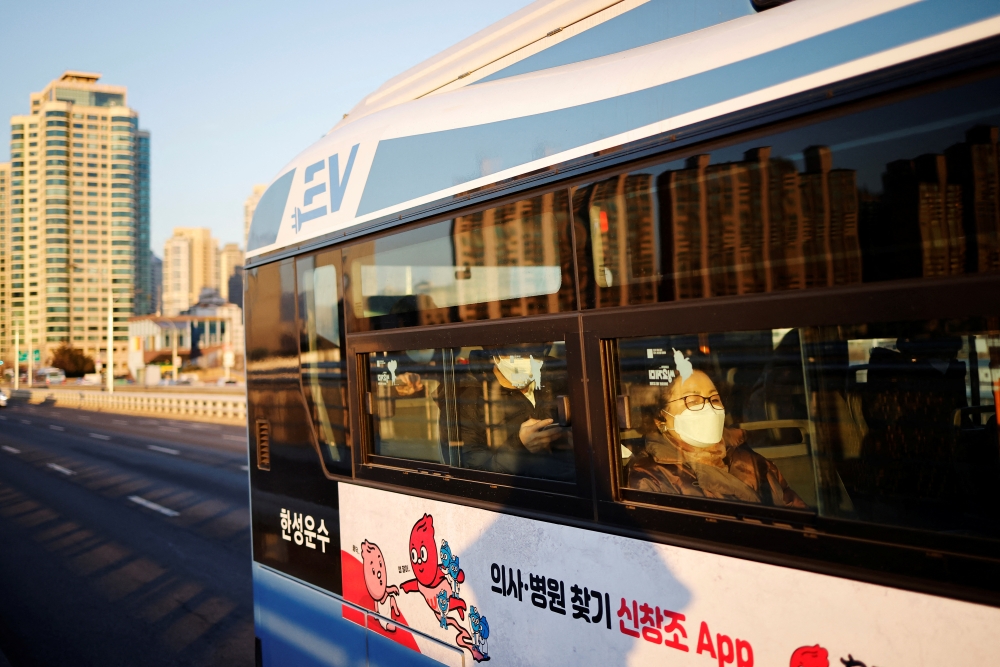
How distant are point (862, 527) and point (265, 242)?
3509 millimetres

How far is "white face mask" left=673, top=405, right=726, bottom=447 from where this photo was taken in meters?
2.18

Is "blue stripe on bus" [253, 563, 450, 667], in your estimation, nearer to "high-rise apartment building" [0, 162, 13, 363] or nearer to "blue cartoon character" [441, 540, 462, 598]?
"blue cartoon character" [441, 540, 462, 598]

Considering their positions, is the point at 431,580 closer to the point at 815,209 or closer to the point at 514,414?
the point at 514,414

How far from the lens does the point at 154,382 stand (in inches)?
2414

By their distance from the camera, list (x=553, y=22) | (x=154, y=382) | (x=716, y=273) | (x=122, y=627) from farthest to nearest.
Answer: (x=154, y=382), (x=122, y=627), (x=553, y=22), (x=716, y=273)

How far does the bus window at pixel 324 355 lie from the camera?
3662 millimetres

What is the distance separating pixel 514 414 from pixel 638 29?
59.9 inches

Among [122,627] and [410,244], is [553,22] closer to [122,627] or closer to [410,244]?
[410,244]

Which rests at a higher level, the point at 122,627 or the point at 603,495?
the point at 603,495

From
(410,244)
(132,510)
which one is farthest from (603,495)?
(132,510)

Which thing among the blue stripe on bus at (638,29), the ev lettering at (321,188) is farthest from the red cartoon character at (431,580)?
the blue stripe on bus at (638,29)

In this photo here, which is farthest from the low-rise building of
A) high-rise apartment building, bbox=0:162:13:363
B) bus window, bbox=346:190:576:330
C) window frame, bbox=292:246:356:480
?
bus window, bbox=346:190:576:330

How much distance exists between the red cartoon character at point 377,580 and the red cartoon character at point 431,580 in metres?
0.12

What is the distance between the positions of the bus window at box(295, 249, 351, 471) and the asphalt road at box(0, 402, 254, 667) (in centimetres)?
344
